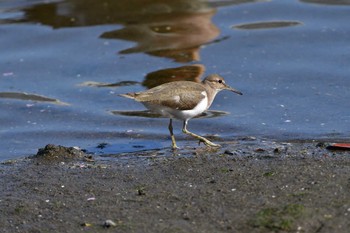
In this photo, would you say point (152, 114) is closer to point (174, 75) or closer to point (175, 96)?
point (174, 75)

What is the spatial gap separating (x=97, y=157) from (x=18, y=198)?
1.47 m

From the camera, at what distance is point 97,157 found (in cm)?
844

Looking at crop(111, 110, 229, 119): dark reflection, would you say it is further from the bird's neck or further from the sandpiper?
the sandpiper

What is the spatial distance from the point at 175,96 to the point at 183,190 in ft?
6.11

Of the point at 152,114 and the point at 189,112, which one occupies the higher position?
the point at 189,112

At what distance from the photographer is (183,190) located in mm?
6930

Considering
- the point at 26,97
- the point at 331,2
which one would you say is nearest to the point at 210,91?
the point at 26,97

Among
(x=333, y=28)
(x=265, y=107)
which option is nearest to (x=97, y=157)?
(x=265, y=107)

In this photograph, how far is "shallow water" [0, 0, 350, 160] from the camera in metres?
9.50

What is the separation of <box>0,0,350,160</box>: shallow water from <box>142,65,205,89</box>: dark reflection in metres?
0.02

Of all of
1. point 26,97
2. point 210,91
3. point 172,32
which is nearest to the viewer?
point 210,91

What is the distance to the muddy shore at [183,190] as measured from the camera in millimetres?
6146

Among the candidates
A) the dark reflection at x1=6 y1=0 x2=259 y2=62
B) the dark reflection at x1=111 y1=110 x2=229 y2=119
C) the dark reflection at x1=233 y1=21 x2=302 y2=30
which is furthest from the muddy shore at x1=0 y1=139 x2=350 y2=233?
the dark reflection at x1=233 y1=21 x2=302 y2=30

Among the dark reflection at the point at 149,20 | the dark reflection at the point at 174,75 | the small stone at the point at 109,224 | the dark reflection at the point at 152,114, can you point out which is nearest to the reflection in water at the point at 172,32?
the dark reflection at the point at 149,20
